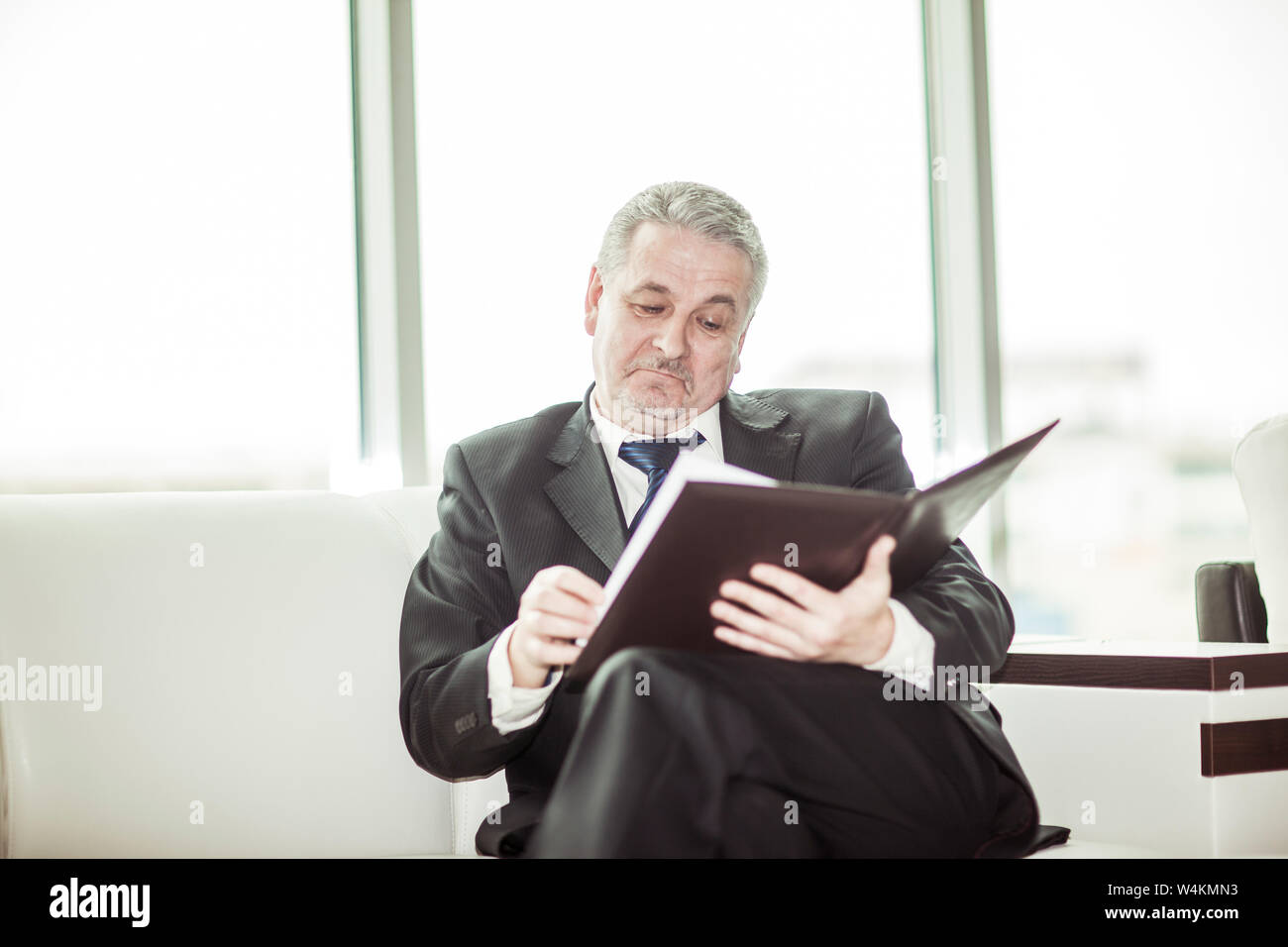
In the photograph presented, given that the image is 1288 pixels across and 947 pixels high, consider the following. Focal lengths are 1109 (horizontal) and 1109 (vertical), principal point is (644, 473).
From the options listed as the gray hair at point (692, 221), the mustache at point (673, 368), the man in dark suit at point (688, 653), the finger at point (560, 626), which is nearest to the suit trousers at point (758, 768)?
the man in dark suit at point (688, 653)

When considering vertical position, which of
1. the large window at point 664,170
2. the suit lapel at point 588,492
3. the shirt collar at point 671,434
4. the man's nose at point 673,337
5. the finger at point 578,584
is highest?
the large window at point 664,170

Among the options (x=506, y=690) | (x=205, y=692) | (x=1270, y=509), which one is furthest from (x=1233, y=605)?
(x=205, y=692)

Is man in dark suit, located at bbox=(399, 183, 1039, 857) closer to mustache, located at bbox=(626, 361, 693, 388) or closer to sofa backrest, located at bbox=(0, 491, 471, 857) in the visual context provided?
mustache, located at bbox=(626, 361, 693, 388)

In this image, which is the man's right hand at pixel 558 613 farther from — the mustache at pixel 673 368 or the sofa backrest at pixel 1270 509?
the sofa backrest at pixel 1270 509

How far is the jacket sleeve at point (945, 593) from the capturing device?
129 cm

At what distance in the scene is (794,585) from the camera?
1071mm

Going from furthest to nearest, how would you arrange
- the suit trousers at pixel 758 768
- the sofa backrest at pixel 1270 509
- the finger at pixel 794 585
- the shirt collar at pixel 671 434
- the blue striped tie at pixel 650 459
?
the sofa backrest at pixel 1270 509, the shirt collar at pixel 671 434, the blue striped tie at pixel 650 459, the finger at pixel 794 585, the suit trousers at pixel 758 768

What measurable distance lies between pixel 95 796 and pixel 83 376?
1659mm

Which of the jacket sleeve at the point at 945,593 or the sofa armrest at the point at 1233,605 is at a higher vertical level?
the jacket sleeve at the point at 945,593

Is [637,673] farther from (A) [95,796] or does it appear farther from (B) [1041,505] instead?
(B) [1041,505]

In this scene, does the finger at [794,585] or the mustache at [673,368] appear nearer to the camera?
the finger at [794,585]

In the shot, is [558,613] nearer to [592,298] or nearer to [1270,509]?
[592,298]

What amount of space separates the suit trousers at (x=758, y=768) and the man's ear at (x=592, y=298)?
0.82 m

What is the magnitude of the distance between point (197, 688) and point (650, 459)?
0.68 metres
